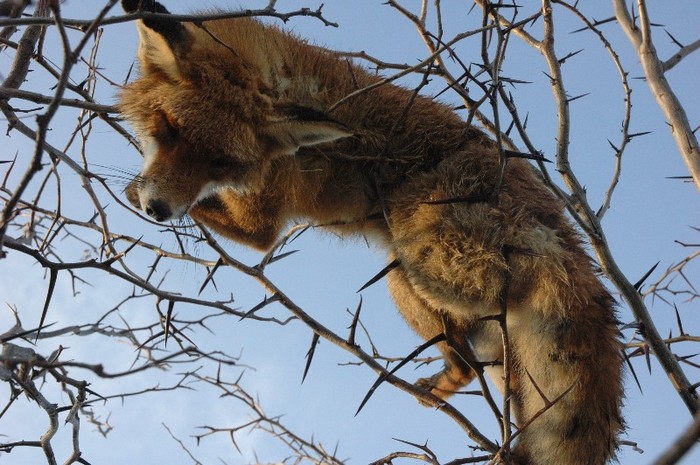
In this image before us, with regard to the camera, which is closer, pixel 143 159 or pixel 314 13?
pixel 314 13

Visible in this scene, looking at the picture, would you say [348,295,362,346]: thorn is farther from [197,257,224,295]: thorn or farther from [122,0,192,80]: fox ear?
[122,0,192,80]: fox ear

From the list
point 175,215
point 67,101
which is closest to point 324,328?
point 175,215

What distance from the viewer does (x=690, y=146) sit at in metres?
4.23

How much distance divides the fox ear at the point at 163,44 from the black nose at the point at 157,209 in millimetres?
995

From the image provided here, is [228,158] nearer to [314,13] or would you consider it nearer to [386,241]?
[386,241]

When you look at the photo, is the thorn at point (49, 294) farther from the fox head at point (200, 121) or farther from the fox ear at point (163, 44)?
the fox ear at point (163, 44)

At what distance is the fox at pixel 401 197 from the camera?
4.44m

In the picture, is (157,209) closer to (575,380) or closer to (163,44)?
(163,44)

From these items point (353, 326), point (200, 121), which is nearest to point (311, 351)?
point (353, 326)

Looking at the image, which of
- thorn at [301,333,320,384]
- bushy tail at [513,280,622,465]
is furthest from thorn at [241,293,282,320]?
bushy tail at [513,280,622,465]

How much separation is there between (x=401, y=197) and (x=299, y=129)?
923 mm

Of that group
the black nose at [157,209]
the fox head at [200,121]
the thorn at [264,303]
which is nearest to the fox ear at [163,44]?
the fox head at [200,121]

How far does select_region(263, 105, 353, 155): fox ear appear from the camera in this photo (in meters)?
4.68

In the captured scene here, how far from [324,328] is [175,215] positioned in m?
1.59
